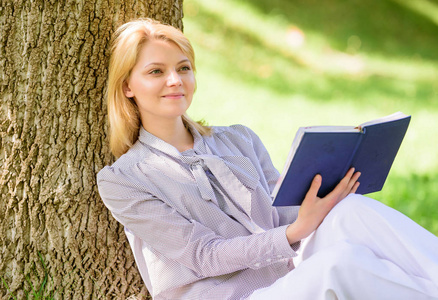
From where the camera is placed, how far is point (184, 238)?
239cm

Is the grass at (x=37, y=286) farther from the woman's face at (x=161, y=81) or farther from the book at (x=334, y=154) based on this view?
the book at (x=334, y=154)

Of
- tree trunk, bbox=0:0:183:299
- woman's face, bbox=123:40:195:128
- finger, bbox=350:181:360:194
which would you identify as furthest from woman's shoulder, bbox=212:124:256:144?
finger, bbox=350:181:360:194

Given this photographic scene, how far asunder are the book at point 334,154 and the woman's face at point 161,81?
24.9 inches

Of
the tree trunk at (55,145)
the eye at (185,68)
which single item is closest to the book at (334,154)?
the eye at (185,68)

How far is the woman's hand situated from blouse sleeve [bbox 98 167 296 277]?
0.17 ft

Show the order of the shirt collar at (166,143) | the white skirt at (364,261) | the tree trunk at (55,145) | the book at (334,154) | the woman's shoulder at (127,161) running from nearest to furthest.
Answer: the white skirt at (364,261) < the book at (334,154) < the woman's shoulder at (127,161) < the shirt collar at (166,143) < the tree trunk at (55,145)

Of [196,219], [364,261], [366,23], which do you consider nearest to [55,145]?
[196,219]

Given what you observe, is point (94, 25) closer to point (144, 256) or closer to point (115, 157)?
point (115, 157)

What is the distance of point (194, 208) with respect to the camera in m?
2.51

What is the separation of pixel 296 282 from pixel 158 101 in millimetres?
1003

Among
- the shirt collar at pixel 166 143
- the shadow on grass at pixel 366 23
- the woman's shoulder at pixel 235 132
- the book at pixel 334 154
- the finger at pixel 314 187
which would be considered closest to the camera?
the book at pixel 334 154

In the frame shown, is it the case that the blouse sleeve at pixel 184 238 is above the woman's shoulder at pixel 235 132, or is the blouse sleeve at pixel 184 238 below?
below

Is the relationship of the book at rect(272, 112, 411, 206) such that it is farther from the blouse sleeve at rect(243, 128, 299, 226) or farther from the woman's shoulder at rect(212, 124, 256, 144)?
the woman's shoulder at rect(212, 124, 256, 144)

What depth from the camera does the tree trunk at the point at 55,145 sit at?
2752 mm
